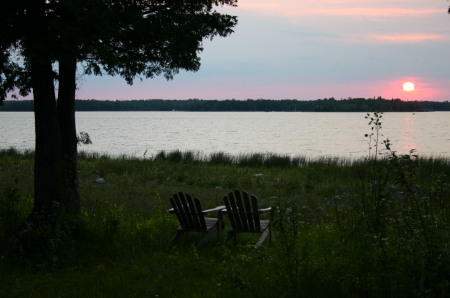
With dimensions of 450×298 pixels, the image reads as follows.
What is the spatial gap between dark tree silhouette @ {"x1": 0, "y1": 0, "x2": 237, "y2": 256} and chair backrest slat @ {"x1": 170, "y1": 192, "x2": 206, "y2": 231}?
5.31 feet

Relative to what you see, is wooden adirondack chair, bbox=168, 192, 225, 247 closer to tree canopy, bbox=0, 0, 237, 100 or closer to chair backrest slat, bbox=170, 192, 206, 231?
chair backrest slat, bbox=170, 192, 206, 231

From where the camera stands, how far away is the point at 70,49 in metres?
6.46

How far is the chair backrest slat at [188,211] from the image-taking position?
8164 mm

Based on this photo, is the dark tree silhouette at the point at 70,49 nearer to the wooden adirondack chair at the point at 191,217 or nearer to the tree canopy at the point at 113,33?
the tree canopy at the point at 113,33

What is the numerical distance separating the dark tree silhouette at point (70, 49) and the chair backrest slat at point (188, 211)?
162 centimetres

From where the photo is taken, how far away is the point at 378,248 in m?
4.77

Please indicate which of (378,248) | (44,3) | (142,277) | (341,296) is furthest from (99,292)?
(44,3)

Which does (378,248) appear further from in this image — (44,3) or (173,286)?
(44,3)

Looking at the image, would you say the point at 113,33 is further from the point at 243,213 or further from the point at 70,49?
the point at 243,213

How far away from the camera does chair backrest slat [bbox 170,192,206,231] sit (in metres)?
8.16

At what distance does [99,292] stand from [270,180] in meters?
12.3

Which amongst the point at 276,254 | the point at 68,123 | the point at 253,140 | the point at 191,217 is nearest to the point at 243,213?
the point at 191,217

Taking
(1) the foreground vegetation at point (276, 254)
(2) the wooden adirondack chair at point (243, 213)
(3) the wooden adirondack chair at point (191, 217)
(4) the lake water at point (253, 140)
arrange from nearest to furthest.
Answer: (1) the foreground vegetation at point (276, 254), (2) the wooden adirondack chair at point (243, 213), (3) the wooden adirondack chair at point (191, 217), (4) the lake water at point (253, 140)

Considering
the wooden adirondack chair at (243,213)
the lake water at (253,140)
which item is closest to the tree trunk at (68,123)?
the wooden adirondack chair at (243,213)
